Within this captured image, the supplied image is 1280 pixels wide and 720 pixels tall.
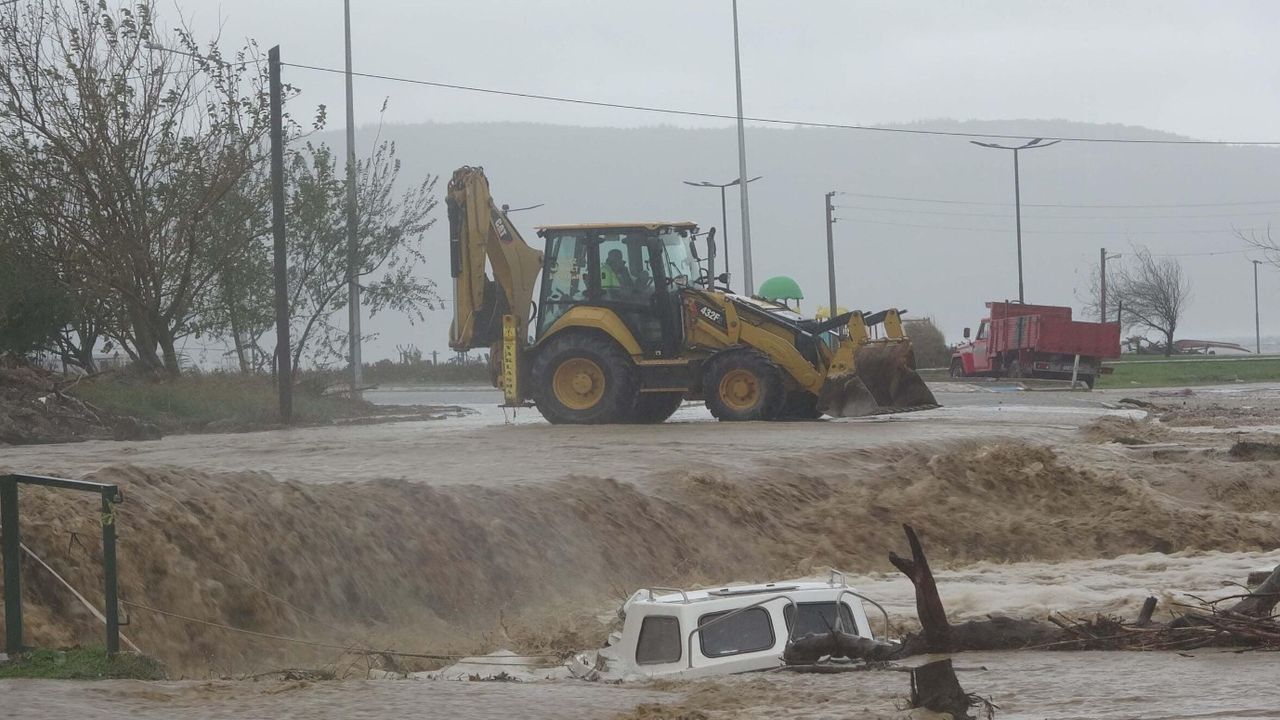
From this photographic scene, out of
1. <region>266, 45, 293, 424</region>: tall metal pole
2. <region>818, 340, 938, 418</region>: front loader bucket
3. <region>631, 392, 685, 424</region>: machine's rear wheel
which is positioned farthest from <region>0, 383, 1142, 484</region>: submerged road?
<region>266, 45, 293, 424</region>: tall metal pole

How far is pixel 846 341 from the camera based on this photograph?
81.2 feet

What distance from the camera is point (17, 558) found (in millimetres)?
9711

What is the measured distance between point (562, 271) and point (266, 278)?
36.8ft

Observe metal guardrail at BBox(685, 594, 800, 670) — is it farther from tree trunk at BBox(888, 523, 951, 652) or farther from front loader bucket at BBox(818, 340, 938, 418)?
front loader bucket at BBox(818, 340, 938, 418)

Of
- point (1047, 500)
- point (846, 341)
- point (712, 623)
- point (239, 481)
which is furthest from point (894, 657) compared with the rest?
point (846, 341)

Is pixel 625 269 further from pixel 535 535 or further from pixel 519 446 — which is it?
pixel 535 535

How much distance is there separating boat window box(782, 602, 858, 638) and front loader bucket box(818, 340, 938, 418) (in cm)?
1368

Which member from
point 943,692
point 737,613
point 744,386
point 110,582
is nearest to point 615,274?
point 744,386

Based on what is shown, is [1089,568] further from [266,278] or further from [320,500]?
[266,278]

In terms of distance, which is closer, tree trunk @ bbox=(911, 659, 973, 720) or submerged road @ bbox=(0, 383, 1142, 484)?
tree trunk @ bbox=(911, 659, 973, 720)

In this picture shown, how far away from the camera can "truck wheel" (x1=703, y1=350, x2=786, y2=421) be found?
80.7 ft

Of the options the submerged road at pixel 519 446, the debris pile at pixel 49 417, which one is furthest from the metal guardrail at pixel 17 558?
the debris pile at pixel 49 417

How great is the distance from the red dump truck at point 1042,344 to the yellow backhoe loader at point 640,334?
1835 cm

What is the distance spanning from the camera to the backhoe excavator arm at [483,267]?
87.1 feet
